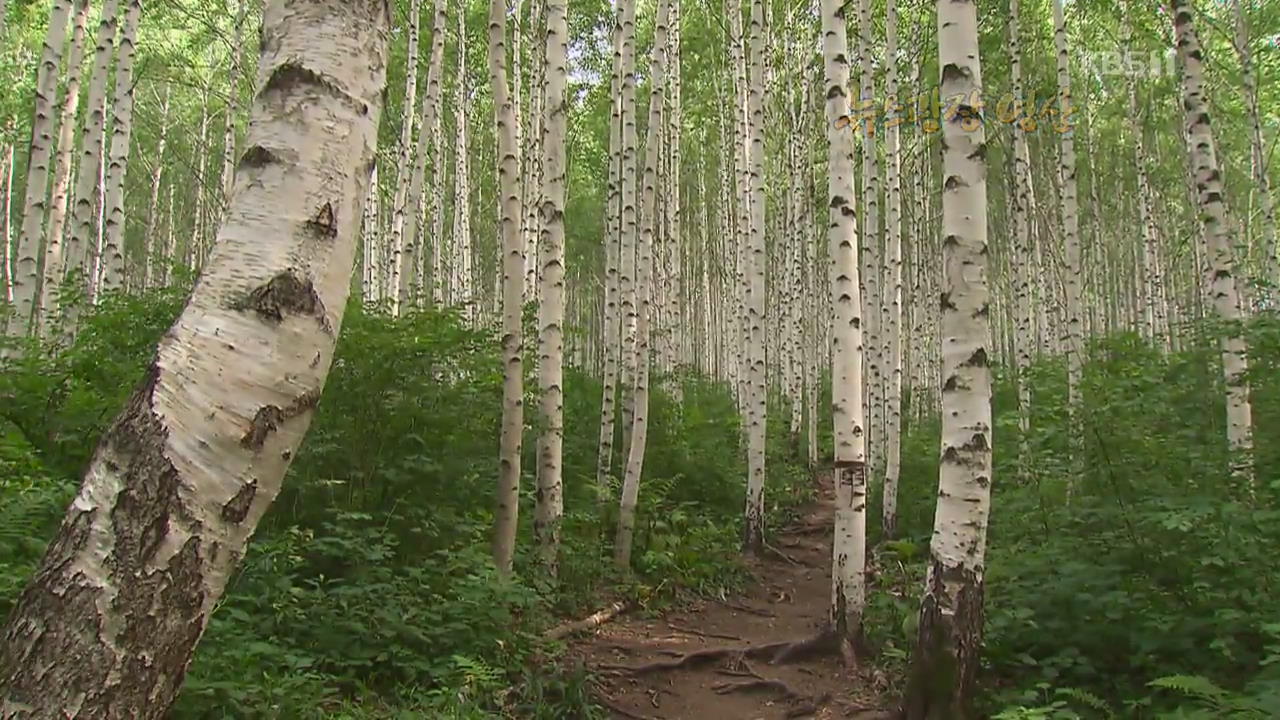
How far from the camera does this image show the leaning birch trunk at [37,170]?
8789mm

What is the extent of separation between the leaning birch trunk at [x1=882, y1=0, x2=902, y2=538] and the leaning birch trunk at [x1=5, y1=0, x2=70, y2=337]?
9788mm

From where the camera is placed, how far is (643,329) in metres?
8.76

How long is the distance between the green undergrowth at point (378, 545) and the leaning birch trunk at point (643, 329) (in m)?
0.26

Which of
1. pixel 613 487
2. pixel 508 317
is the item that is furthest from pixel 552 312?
pixel 613 487

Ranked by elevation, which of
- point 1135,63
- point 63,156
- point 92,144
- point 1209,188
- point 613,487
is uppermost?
point 1135,63

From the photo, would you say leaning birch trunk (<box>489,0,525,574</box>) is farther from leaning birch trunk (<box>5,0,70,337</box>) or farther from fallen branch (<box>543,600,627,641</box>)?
leaning birch trunk (<box>5,0,70,337</box>)

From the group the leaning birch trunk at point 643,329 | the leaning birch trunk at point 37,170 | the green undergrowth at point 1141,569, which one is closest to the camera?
the green undergrowth at point 1141,569

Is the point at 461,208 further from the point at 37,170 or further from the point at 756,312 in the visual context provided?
the point at 756,312

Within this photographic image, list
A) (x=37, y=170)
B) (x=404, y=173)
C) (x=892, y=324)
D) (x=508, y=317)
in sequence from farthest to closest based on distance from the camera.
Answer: (x=404, y=173) → (x=892, y=324) → (x=37, y=170) → (x=508, y=317)

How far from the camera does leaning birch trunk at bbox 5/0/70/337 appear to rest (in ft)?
28.8

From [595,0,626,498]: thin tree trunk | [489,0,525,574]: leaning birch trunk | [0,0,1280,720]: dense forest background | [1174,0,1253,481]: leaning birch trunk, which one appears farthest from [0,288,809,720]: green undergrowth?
[1174,0,1253,481]: leaning birch trunk

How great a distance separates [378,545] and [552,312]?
256 centimetres

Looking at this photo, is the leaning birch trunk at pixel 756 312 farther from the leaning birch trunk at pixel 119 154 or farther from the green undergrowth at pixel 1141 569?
the leaning birch trunk at pixel 119 154

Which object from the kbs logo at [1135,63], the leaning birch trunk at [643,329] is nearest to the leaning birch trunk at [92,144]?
the leaning birch trunk at [643,329]
